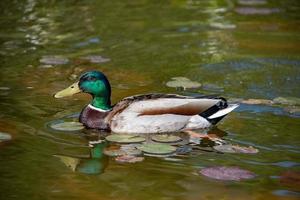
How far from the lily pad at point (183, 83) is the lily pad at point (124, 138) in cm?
187

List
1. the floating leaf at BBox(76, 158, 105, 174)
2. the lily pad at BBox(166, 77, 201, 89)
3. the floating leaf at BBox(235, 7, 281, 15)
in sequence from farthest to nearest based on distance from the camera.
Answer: the floating leaf at BBox(235, 7, 281, 15) → the lily pad at BBox(166, 77, 201, 89) → the floating leaf at BBox(76, 158, 105, 174)

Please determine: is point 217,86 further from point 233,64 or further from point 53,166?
point 53,166

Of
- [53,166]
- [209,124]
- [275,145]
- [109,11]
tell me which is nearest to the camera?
[53,166]

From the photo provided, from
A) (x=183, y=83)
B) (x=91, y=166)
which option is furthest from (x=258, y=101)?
(x=91, y=166)

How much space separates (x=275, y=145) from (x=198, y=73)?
2.95 m

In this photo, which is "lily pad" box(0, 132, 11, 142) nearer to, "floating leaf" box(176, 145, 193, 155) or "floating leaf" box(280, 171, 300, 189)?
"floating leaf" box(176, 145, 193, 155)

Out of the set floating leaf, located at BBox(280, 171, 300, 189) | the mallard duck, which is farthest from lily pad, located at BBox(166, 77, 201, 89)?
floating leaf, located at BBox(280, 171, 300, 189)

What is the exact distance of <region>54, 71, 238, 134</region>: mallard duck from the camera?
7.88 m

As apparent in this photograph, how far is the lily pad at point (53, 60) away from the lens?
1077 centimetres

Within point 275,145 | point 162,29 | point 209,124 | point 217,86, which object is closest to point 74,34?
point 162,29

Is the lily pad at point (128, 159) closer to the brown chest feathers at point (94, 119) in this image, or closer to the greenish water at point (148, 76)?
the greenish water at point (148, 76)

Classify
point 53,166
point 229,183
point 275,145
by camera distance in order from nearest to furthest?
point 229,183, point 53,166, point 275,145

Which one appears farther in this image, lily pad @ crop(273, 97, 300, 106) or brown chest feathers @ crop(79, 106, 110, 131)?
lily pad @ crop(273, 97, 300, 106)

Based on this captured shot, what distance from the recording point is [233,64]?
10727 mm
